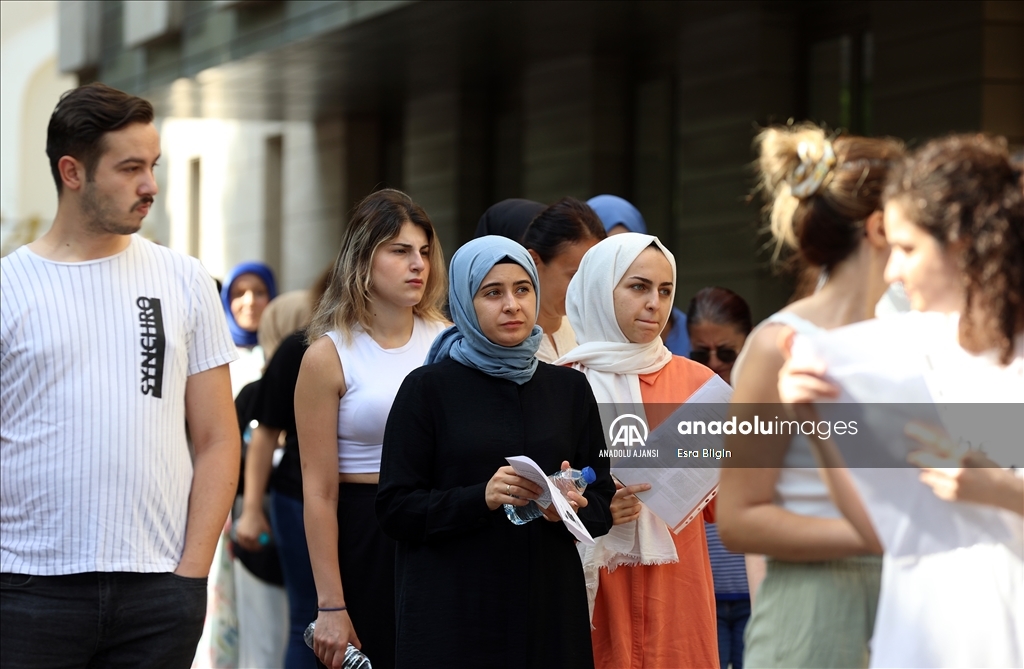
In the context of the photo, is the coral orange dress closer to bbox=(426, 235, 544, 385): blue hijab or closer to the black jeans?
bbox=(426, 235, 544, 385): blue hijab

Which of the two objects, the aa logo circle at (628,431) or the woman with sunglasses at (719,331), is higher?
the woman with sunglasses at (719,331)

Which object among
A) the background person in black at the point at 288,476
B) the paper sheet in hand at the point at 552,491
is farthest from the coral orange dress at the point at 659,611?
the background person in black at the point at 288,476

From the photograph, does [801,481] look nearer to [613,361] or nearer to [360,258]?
[613,361]

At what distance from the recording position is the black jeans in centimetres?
319

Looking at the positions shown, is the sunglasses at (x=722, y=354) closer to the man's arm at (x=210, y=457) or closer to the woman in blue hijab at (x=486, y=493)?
the woman in blue hijab at (x=486, y=493)

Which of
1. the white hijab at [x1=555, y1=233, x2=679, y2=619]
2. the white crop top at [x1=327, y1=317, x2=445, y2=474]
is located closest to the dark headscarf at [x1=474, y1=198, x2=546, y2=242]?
the white hijab at [x1=555, y1=233, x2=679, y2=619]

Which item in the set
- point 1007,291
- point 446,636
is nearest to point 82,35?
point 446,636

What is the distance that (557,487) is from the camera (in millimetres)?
3268

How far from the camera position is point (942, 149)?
8.00ft

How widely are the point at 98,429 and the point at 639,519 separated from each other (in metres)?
1.54

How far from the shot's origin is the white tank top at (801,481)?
2.48 meters

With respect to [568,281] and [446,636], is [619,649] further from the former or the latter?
[568,281]

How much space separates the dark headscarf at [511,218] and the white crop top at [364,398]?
2.58 ft

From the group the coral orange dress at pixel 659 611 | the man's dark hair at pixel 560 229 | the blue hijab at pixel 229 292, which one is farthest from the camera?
the blue hijab at pixel 229 292
